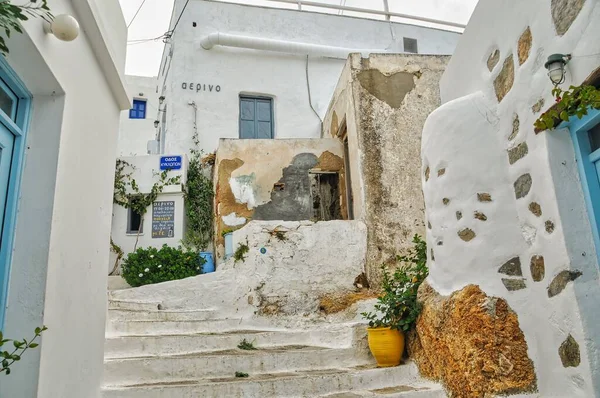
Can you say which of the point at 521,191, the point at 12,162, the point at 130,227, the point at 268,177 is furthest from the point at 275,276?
the point at 130,227

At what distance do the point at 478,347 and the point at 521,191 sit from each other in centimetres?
108

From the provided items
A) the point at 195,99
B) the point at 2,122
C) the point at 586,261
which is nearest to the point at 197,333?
the point at 2,122

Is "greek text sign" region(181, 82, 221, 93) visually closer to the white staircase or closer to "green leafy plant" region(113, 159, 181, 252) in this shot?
"green leafy plant" region(113, 159, 181, 252)

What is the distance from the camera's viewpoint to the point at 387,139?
781 cm

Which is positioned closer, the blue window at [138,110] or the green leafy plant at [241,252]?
the green leafy plant at [241,252]

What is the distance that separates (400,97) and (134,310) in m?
5.45

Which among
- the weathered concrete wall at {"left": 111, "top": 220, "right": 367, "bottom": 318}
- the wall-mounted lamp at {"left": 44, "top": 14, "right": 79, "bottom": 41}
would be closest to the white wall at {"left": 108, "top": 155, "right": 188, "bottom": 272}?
the weathered concrete wall at {"left": 111, "top": 220, "right": 367, "bottom": 318}

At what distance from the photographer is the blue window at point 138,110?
15422mm

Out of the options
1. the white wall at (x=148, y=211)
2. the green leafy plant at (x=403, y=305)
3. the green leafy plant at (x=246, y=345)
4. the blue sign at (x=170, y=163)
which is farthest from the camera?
the blue sign at (x=170, y=163)

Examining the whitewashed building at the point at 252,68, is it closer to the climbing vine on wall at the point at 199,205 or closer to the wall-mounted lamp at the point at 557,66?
the climbing vine on wall at the point at 199,205

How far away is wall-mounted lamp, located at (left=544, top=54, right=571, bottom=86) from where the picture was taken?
2.55 meters

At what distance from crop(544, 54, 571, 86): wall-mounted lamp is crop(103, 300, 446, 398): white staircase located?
2.29 meters

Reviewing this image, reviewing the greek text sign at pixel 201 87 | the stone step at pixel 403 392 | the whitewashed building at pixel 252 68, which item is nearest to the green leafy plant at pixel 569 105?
the stone step at pixel 403 392

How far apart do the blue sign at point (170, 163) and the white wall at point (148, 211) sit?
0.07 meters
